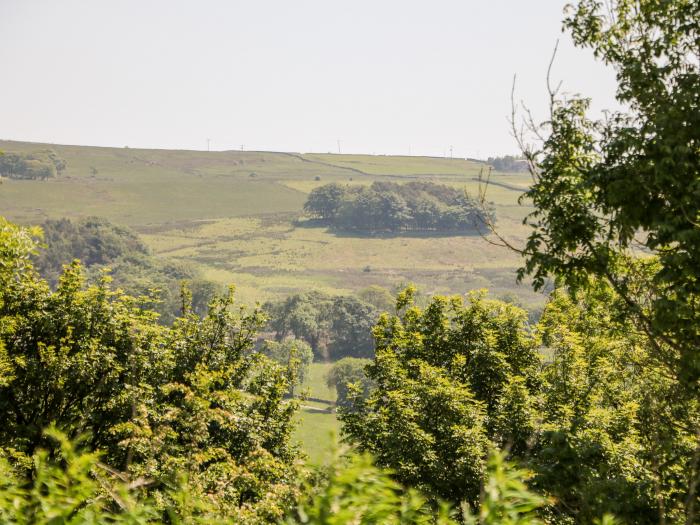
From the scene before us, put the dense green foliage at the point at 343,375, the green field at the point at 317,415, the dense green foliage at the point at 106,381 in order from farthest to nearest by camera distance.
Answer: the dense green foliage at the point at 343,375 < the green field at the point at 317,415 < the dense green foliage at the point at 106,381

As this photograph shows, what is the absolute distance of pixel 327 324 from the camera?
585ft

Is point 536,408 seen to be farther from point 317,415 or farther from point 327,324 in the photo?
point 327,324

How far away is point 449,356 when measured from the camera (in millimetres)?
31203

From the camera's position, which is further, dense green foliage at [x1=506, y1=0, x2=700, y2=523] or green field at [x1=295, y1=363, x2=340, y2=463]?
A: green field at [x1=295, y1=363, x2=340, y2=463]

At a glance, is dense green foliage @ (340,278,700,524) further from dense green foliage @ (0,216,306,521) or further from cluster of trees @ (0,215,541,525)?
dense green foliage @ (0,216,306,521)

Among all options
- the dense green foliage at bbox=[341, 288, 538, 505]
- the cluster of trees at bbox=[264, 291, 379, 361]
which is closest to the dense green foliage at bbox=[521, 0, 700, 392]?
the dense green foliage at bbox=[341, 288, 538, 505]

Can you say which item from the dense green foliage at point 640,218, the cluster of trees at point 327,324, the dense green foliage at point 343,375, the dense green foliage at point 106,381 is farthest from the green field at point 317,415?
the dense green foliage at point 640,218

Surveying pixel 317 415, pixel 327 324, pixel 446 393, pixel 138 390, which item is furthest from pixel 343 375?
pixel 138 390

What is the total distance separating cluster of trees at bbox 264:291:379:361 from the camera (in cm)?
17338

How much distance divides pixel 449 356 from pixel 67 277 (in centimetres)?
1674

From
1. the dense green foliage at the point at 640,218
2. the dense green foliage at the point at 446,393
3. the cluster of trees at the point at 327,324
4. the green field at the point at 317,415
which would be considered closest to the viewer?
the dense green foliage at the point at 640,218

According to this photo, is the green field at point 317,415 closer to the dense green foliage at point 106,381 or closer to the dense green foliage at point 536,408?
the dense green foliage at point 536,408

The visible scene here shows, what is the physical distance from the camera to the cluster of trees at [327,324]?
173375 mm

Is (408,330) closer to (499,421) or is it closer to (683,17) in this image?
(499,421)
